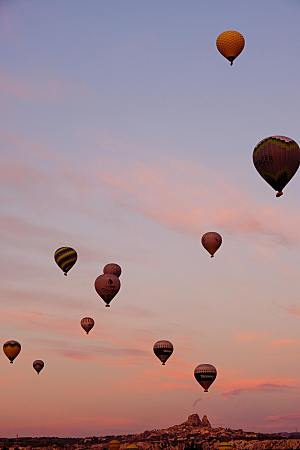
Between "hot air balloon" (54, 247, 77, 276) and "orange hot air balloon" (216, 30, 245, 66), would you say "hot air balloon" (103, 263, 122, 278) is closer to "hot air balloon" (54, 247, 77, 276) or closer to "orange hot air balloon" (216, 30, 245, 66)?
"hot air balloon" (54, 247, 77, 276)

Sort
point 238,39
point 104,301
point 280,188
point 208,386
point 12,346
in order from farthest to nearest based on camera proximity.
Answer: point 12,346, point 208,386, point 104,301, point 238,39, point 280,188

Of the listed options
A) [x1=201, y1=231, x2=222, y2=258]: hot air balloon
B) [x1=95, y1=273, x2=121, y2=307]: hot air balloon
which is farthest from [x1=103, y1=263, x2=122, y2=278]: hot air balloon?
[x1=201, y1=231, x2=222, y2=258]: hot air balloon

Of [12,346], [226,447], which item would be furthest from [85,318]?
[226,447]

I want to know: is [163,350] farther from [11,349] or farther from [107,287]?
[11,349]

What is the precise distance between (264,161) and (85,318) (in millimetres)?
56233

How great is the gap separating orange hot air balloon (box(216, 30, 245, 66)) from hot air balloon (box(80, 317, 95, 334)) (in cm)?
5062

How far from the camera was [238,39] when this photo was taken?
8338 cm

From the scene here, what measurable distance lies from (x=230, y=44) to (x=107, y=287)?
108 feet

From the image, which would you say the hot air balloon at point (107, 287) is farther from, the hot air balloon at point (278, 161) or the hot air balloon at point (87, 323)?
the hot air balloon at point (278, 161)

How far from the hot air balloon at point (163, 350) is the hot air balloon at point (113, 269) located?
36.5 ft

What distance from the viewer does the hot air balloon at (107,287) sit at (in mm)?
99438

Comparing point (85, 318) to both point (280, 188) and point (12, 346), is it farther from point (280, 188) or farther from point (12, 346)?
point (280, 188)

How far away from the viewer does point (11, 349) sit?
392 feet

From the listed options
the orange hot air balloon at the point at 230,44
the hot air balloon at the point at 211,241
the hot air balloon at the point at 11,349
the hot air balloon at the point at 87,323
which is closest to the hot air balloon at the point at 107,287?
the hot air balloon at the point at 211,241
